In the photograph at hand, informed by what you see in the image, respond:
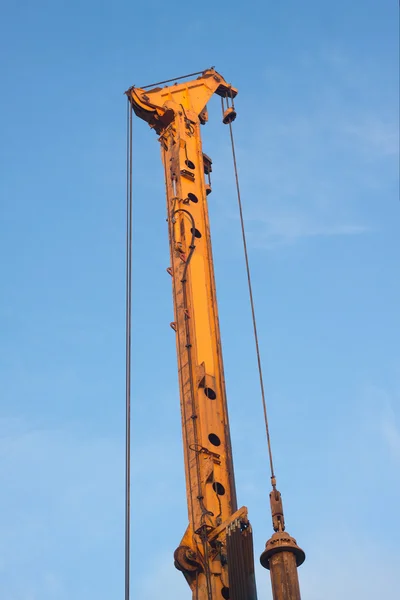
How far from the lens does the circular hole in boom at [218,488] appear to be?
10.5 metres

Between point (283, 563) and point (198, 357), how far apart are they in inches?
122

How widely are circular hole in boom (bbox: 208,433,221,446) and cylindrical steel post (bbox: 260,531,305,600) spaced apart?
1720 mm

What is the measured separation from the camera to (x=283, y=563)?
29.5 feet

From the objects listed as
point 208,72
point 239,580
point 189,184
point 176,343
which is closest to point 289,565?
point 239,580

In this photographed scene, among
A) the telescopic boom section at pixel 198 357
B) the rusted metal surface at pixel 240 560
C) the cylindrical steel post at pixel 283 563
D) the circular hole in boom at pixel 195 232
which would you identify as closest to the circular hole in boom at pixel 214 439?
the telescopic boom section at pixel 198 357

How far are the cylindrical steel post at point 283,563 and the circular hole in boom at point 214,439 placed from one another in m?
1.72

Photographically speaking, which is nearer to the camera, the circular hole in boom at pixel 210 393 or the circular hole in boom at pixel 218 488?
the circular hole in boom at pixel 218 488

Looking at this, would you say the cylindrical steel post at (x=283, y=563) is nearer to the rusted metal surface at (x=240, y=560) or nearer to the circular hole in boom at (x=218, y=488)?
the rusted metal surface at (x=240, y=560)

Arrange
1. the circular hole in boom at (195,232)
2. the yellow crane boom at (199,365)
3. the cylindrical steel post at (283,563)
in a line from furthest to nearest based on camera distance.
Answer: the circular hole in boom at (195,232), the yellow crane boom at (199,365), the cylindrical steel post at (283,563)

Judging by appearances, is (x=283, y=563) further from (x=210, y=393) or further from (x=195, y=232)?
(x=195, y=232)

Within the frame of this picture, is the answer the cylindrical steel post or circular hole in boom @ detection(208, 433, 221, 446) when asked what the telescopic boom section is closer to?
circular hole in boom @ detection(208, 433, 221, 446)

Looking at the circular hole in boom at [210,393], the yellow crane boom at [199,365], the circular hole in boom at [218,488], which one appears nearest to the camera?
the yellow crane boom at [199,365]

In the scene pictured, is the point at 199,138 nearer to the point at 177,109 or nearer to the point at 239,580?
the point at 177,109

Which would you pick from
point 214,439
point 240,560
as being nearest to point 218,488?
point 214,439
